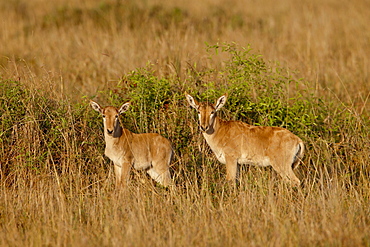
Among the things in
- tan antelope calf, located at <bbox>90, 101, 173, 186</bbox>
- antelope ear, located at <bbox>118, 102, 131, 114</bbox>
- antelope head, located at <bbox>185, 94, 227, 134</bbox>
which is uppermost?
antelope ear, located at <bbox>118, 102, 131, 114</bbox>

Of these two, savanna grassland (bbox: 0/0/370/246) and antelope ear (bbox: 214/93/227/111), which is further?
antelope ear (bbox: 214/93/227/111)

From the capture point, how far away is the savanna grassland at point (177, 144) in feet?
21.5

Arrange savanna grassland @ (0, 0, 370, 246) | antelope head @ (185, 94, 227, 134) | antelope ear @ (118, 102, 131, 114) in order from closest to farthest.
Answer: savanna grassland @ (0, 0, 370, 246) < antelope ear @ (118, 102, 131, 114) < antelope head @ (185, 94, 227, 134)

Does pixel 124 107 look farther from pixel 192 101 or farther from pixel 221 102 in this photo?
pixel 221 102

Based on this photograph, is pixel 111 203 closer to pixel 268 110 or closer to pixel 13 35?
pixel 268 110

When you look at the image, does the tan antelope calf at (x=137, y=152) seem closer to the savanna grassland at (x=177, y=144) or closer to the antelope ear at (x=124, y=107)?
the antelope ear at (x=124, y=107)

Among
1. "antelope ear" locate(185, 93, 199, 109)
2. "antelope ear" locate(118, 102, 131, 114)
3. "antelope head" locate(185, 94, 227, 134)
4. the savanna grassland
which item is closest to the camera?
the savanna grassland

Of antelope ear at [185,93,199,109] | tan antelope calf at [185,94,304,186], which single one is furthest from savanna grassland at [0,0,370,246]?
antelope ear at [185,93,199,109]

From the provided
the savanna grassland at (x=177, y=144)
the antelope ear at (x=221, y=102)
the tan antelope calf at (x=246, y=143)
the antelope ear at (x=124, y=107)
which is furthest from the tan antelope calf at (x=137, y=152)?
the antelope ear at (x=221, y=102)

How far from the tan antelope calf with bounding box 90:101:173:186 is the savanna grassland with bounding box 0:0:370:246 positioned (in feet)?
0.83

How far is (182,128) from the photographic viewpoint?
31.9 ft

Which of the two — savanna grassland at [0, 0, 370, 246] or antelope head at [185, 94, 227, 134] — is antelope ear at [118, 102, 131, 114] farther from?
antelope head at [185, 94, 227, 134]

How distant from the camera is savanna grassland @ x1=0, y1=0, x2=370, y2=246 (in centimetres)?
657

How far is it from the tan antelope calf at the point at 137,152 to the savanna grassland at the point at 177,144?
25 cm
